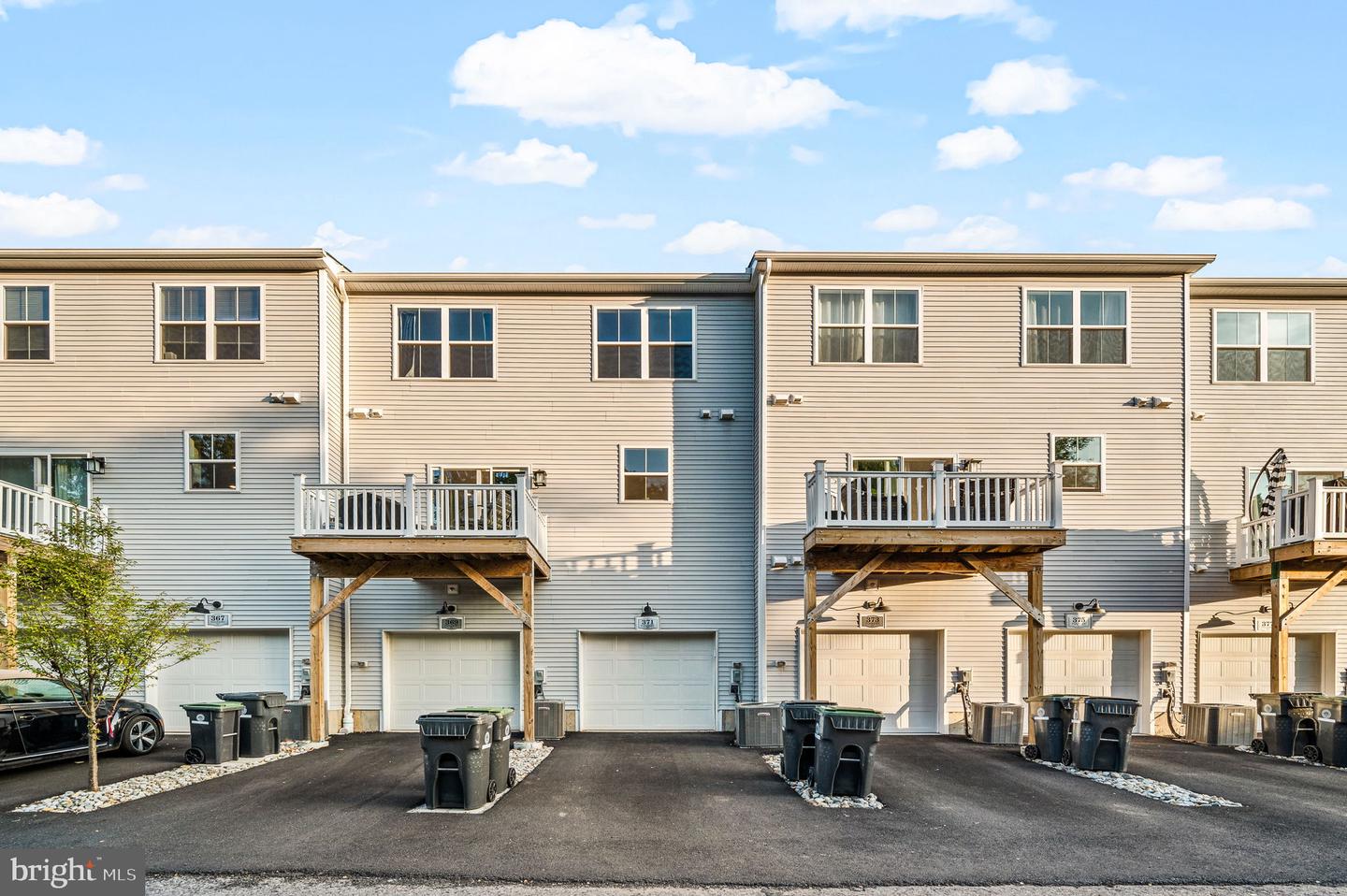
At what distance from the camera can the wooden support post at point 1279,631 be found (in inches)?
698

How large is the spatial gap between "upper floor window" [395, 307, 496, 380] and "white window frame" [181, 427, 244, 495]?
2.91 metres

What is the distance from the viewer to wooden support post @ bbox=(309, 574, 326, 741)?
55.6 feet

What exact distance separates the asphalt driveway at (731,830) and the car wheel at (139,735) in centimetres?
262

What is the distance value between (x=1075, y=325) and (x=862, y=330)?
366 cm

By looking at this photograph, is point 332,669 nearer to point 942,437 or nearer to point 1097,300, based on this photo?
point 942,437

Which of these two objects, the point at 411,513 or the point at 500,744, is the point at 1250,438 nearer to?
the point at 411,513

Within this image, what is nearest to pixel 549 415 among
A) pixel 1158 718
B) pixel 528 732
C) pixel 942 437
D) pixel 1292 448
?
pixel 528 732

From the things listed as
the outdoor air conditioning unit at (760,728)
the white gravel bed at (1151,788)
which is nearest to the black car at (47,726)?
the outdoor air conditioning unit at (760,728)

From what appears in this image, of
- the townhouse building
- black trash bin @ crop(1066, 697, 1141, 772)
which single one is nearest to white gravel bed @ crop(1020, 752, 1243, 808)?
black trash bin @ crop(1066, 697, 1141, 772)

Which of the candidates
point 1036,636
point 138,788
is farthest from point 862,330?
point 138,788

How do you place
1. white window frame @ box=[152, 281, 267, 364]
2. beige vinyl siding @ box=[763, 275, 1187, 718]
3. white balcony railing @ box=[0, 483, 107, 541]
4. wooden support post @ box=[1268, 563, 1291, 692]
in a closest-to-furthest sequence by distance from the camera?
white balcony railing @ box=[0, 483, 107, 541], wooden support post @ box=[1268, 563, 1291, 692], white window frame @ box=[152, 281, 267, 364], beige vinyl siding @ box=[763, 275, 1187, 718]

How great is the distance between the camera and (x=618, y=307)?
19.7 meters

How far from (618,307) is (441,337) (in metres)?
3.14

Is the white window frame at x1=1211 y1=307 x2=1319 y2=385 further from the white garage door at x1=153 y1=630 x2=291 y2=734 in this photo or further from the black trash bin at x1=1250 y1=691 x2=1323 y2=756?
the white garage door at x1=153 y1=630 x2=291 y2=734
